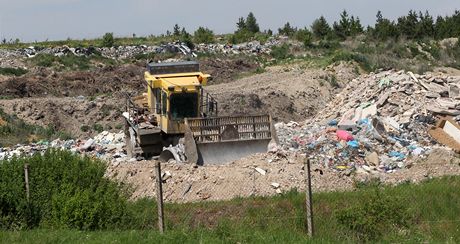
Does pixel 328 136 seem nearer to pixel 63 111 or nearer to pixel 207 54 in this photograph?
pixel 63 111

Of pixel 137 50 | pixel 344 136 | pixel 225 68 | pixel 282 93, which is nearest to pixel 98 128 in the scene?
pixel 282 93

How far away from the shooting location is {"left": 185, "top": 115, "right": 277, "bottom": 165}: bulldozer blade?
1831 cm

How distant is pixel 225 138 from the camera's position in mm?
18578

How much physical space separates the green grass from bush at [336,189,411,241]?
0.05 m

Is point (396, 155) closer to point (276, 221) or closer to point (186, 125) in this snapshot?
point (186, 125)

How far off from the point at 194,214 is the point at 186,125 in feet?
16.8

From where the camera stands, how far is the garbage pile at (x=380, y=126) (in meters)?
19.4

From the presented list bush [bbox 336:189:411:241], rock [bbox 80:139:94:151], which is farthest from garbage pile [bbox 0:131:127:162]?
bush [bbox 336:189:411:241]

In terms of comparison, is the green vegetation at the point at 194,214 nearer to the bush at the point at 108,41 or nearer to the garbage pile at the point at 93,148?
the garbage pile at the point at 93,148

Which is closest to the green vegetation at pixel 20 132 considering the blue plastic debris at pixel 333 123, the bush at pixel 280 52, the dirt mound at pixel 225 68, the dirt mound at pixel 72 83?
the dirt mound at pixel 72 83

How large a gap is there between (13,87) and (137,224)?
27.9 metres

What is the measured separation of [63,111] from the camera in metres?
32.8

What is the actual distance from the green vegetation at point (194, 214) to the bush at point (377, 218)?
0.04 feet

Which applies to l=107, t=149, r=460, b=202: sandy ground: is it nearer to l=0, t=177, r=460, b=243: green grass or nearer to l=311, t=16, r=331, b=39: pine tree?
l=0, t=177, r=460, b=243: green grass
